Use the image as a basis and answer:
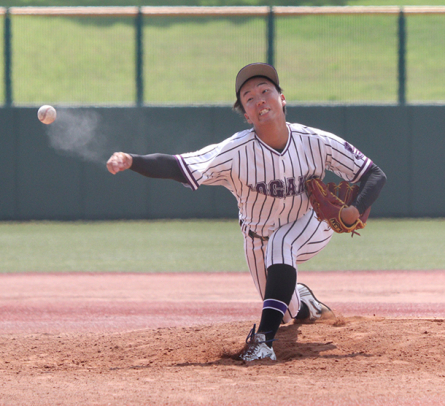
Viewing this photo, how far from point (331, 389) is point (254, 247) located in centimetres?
122

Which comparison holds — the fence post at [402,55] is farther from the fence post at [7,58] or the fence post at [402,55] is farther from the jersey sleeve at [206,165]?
the jersey sleeve at [206,165]

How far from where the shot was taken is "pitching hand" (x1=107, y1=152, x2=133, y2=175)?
10.9 feet

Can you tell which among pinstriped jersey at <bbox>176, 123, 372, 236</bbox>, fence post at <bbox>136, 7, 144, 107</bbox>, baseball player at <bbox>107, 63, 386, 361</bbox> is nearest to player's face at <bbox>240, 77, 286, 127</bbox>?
baseball player at <bbox>107, 63, 386, 361</bbox>

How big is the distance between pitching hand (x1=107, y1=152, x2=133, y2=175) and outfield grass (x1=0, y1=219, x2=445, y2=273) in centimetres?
402

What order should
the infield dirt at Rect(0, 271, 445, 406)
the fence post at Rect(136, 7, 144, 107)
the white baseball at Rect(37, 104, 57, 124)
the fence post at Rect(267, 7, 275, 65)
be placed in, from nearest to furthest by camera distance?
1. the infield dirt at Rect(0, 271, 445, 406)
2. the white baseball at Rect(37, 104, 57, 124)
3. the fence post at Rect(136, 7, 144, 107)
4. the fence post at Rect(267, 7, 275, 65)

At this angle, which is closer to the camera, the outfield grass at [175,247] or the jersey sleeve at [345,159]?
the jersey sleeve at [345,159]

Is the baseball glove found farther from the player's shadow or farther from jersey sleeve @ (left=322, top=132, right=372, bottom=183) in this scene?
the player's shadow

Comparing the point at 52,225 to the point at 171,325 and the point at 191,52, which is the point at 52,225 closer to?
the point at 171,325

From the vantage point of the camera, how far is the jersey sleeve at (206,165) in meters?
3.75

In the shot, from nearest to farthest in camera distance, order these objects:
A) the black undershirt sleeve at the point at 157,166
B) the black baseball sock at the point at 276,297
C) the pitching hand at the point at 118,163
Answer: the pitching hand at the point at 118,163 < the black undershirt sleeve at the point at 157,166 < the black baseball sock at the point at 276,297

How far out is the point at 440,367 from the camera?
3461mm

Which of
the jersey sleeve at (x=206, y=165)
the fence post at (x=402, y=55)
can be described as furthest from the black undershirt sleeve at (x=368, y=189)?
the fence post at (x=402, y=55)

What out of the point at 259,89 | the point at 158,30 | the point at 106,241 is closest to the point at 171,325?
the point at 259,89

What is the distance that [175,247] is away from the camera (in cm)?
919
